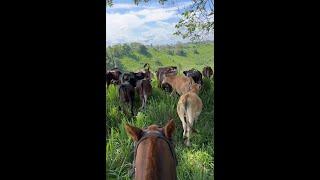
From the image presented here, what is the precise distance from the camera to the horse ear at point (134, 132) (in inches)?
90.7

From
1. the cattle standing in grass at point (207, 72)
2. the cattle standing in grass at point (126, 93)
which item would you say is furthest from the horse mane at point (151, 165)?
the cattle standing in grass at point (207, 72)

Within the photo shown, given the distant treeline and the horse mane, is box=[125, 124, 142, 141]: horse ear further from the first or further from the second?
the distant treeline

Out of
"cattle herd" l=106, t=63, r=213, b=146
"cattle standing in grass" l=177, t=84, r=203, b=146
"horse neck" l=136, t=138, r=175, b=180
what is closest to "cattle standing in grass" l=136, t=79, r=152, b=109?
"cattle herd" l=106, t=63, r=213, b=146

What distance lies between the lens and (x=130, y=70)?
247 cm

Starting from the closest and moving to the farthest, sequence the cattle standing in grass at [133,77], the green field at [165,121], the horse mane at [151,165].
A: the horse mane at [151,165] → the green field at [165,121] → the cattle standing in grass at [133,77]

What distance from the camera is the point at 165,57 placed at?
246 cm

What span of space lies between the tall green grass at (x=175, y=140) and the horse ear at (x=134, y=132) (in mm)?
44

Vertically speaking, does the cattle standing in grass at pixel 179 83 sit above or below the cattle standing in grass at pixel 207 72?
below

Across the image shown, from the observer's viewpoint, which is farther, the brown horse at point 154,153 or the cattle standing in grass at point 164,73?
the cattle standing in grass at point 164,73

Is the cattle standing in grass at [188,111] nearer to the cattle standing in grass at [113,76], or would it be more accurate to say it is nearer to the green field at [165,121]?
the green field at [165,121]

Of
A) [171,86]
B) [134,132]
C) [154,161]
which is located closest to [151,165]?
[154,161]

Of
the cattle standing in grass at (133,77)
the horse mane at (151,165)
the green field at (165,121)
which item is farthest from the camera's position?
the cattle standing in grass at (133,77)
